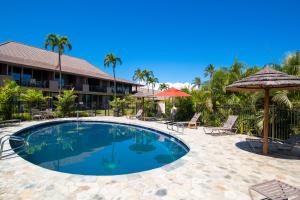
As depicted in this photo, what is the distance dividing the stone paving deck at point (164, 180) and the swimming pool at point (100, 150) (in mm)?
1652

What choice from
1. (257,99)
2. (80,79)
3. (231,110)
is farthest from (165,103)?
(80,79)

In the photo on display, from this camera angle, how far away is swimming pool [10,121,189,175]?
23.1 ft

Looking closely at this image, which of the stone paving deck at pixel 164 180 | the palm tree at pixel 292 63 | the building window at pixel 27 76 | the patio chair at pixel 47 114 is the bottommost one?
the stone paving deck at pixel 164 180

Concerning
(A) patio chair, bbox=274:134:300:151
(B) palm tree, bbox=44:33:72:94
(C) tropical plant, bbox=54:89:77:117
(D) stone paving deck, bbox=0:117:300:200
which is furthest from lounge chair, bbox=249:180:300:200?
(B) palm tree, bbox=44:33:72:94

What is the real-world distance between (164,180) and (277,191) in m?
2.30

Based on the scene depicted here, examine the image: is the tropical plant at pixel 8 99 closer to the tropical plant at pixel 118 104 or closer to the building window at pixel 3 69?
the building window at pixel 3 69

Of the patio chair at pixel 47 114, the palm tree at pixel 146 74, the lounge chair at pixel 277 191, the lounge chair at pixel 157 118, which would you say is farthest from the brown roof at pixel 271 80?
the palm tree at pixel 146 74

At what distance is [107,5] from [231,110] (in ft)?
44.2

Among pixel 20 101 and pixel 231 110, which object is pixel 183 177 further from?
pixel 20 101

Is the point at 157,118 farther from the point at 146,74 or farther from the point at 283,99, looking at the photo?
the point at 146,74

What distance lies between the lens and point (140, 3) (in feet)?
56.5

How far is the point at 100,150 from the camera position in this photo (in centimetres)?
937

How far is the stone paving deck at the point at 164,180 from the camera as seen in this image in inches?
154

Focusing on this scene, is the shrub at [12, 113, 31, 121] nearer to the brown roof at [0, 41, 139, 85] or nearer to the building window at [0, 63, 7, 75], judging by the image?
the brown roof at [0, 41, 139, 85]
